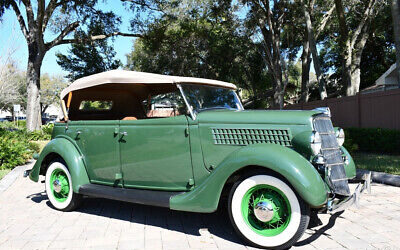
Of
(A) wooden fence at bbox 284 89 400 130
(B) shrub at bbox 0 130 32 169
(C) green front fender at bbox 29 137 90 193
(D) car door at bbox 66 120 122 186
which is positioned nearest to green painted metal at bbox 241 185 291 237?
(D) car door at bbox 66 120 122 186

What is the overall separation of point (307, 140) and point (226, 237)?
1312mm

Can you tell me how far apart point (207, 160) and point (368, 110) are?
8560 mm

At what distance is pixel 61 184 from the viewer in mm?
4559

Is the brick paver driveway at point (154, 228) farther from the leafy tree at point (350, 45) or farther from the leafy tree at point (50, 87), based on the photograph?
the leafy tree at point (50, 87)

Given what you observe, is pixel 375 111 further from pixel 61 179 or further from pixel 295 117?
pixel 61 179

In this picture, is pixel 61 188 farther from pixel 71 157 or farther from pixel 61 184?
pixel 71 157

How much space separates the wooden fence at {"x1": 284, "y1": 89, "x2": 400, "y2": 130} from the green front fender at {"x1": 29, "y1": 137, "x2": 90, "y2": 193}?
851 cm

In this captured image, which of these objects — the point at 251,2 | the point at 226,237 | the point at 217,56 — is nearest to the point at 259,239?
the point at 226,237

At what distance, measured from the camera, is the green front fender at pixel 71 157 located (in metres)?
4.30

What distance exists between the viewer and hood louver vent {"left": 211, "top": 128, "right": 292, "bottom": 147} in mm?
3230

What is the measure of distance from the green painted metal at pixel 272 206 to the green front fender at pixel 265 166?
9.7 inches

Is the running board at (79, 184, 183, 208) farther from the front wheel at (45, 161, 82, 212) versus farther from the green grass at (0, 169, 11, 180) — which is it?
the green grass at (0, 169, 11, 180)

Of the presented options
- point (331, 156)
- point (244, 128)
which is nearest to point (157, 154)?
point (244, 128)

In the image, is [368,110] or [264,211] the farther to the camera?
[368,110]
